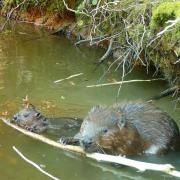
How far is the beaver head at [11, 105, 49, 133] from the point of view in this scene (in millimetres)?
6094

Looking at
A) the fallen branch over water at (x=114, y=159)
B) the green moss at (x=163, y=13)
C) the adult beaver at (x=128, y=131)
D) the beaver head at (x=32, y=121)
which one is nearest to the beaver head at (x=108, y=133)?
the adult beaver at (x=128, y=131)

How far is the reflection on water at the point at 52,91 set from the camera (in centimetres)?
527

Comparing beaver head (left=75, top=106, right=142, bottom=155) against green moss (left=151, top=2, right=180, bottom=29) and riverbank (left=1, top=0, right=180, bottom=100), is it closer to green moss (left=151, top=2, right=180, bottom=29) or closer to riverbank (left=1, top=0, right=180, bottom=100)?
riverbank (left=1, top=0, right=180, bottom=100)

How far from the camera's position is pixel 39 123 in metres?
6.09

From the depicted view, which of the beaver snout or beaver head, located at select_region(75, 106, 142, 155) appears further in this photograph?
beaver head, located at select_region(75, 106, 142, 155)

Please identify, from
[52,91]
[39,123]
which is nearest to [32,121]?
[39,123]

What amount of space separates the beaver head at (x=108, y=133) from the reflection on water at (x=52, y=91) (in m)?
0.20

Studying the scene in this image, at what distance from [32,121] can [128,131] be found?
1.11 meters

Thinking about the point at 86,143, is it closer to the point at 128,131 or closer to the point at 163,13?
the point at 128,131

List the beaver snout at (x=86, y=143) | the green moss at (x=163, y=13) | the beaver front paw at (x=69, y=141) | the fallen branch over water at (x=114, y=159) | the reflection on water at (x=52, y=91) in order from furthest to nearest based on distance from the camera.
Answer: the green moss at (x=163, y=13) < the beaver front paw at (x=69, y=141) < the reflection on water at (x=52, y=91) < the beaver snout at (x=86, y=143) < the fallen branch over water at (x=114, y=159)

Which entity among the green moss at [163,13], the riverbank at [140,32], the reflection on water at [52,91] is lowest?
the reflection on water at [52,91]

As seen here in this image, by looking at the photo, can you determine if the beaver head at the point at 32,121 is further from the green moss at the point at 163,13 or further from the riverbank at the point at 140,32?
the green moss at the point at 163,13

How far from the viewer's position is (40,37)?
10.4m

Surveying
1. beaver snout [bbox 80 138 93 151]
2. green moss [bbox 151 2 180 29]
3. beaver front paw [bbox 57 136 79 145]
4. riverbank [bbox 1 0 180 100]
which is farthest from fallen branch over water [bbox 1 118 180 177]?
green moss [bbox 151 2 180 29]
